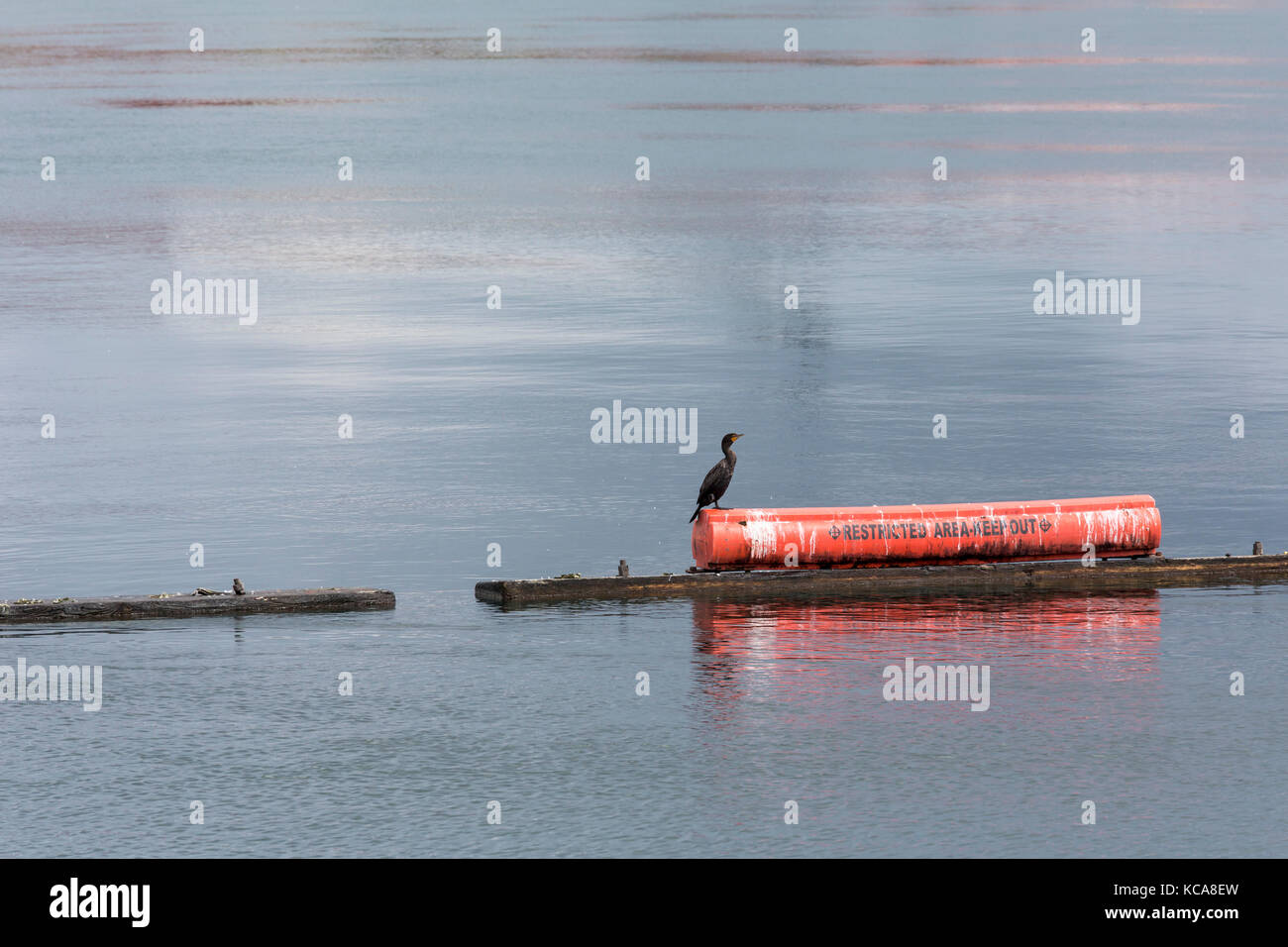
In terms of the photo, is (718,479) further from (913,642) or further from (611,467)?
(611,467)

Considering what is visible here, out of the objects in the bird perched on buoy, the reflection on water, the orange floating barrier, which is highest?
the bird perched on buoy

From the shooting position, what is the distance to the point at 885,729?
80.3ft

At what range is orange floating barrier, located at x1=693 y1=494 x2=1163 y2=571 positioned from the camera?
3139 cm

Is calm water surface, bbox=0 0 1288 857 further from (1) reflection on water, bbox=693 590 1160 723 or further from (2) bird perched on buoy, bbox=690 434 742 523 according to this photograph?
(2) bird perched on buoy, bbox=690 434 742 523

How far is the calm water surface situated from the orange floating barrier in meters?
0.92

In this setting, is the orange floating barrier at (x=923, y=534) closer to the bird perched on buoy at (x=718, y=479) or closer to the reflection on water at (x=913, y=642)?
the bird perched on buoy at (x=718, y=479)

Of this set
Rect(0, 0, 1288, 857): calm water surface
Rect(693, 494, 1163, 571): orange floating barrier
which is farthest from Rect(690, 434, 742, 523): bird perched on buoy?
Rect(0, 0, 1288, 857): calm water surface

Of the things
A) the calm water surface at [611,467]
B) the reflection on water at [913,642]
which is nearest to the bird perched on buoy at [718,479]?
the reflection on water at [913,642]

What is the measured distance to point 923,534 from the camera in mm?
31828

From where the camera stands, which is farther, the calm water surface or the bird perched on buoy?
the bird perched on buoy

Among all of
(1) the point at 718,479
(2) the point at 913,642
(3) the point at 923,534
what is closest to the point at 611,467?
(1) the point at 718,479

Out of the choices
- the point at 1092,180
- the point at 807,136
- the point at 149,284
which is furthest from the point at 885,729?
the point at 807,136

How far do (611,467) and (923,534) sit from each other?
36.3 ft
